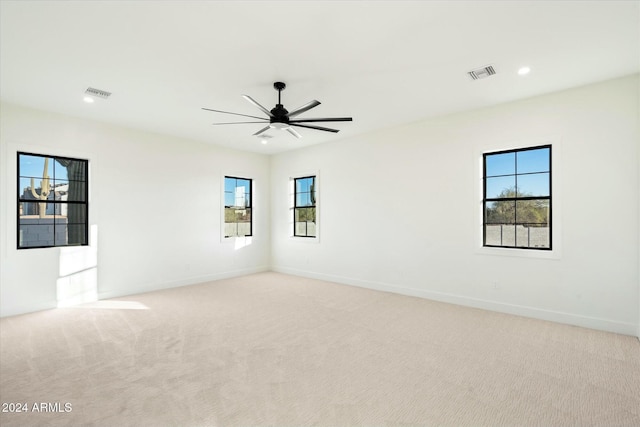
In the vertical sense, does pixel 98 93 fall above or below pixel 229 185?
above

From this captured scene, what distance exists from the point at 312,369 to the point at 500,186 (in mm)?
3721

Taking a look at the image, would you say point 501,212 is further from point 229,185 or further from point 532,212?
point 229,185

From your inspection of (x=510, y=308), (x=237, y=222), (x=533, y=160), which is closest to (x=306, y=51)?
(x=533, y=160)

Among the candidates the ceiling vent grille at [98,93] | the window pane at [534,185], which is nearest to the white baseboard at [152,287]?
the ceiling vent grille at [98,93]

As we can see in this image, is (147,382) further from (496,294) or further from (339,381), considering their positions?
(496,294)

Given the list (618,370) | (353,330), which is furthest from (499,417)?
(353,330)

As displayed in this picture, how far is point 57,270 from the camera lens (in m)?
4.69

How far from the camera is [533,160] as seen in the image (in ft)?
14.1

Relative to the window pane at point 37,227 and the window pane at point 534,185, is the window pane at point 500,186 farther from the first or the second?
the window pane at point 37,227

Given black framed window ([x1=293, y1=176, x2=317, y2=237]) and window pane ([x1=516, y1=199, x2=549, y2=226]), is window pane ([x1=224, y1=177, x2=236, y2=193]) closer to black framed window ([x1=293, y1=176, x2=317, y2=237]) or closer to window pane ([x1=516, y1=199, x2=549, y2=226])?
black framed window ([x1=293, y1=176, x2=317, y2=237])

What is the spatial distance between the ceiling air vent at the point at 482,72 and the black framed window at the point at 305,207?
3.99 meters

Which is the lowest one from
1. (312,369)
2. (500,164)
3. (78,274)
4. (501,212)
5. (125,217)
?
(312,369)

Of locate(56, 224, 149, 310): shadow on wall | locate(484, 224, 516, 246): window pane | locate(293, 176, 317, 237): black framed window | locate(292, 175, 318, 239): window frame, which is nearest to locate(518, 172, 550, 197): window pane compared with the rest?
locate(484, 224, 516, 246): window pane

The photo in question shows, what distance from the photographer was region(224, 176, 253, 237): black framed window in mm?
7023
